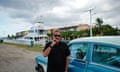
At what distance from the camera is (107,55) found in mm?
4438

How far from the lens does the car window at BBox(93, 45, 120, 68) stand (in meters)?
4.15

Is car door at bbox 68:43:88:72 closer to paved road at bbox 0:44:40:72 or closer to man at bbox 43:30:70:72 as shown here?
man at bbox 43:30:70:72

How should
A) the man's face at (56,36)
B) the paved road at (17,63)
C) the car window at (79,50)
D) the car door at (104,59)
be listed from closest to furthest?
1. the car door at (104,59)
2. the man's face at (56,36)
3. the car window at (79,50)
4. the paved road at (17,63)

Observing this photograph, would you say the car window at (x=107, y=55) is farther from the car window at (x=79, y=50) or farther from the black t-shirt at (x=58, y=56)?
the black t-shirt at (x=58, y=56)

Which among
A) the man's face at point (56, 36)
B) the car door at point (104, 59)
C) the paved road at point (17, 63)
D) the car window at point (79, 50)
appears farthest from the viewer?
the paved road at point (17, 63)

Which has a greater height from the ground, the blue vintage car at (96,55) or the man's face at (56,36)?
the man's face at (56,36)

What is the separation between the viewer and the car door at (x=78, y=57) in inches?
192

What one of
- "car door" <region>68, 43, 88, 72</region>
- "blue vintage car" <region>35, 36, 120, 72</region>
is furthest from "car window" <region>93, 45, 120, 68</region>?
"car door" <region>68, 43, 88, 72</region>

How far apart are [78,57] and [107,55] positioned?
0.99 meters

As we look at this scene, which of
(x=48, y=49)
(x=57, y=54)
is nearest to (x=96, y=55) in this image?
(x=57, y=54)

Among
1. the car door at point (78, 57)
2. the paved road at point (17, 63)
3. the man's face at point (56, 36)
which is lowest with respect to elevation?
the paved road at point (17, 63)

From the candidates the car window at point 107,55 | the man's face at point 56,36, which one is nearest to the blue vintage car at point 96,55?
the car window at point 107,55

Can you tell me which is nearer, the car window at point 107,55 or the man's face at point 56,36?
the car window at point 107,55

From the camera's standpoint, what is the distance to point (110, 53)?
14.2 feet
